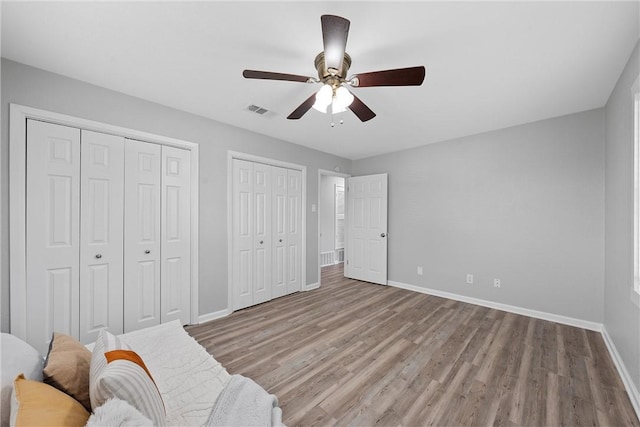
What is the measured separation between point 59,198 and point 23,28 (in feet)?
4.08

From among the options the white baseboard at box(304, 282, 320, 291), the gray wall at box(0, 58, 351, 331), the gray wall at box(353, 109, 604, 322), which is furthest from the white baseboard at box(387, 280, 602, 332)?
the gray wall at box(0, 58, 351, 331)

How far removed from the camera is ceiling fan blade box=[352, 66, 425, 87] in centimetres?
149

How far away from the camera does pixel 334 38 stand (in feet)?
4.48

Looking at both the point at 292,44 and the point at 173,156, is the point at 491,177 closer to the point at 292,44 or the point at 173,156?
the point at 292,44

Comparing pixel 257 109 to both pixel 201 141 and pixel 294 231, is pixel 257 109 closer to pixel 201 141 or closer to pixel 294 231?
pixel 201 141

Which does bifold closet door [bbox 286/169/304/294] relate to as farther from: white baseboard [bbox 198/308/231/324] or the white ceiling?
the white ceiling

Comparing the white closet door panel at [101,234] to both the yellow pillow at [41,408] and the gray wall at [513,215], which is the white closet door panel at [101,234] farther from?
the gray wall at [513,215]

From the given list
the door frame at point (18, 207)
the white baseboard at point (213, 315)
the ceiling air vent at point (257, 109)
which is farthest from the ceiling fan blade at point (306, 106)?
the white baseboard at point (213, 315)

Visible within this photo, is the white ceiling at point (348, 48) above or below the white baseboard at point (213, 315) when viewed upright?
above

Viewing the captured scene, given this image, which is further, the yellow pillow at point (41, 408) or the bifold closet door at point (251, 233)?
the bifold closet door at point (251, 233)

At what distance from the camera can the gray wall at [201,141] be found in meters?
1.96

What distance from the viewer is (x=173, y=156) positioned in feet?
9.18

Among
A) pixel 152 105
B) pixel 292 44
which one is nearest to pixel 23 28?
pixel 152 105

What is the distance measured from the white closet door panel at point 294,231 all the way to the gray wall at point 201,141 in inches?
7.8
